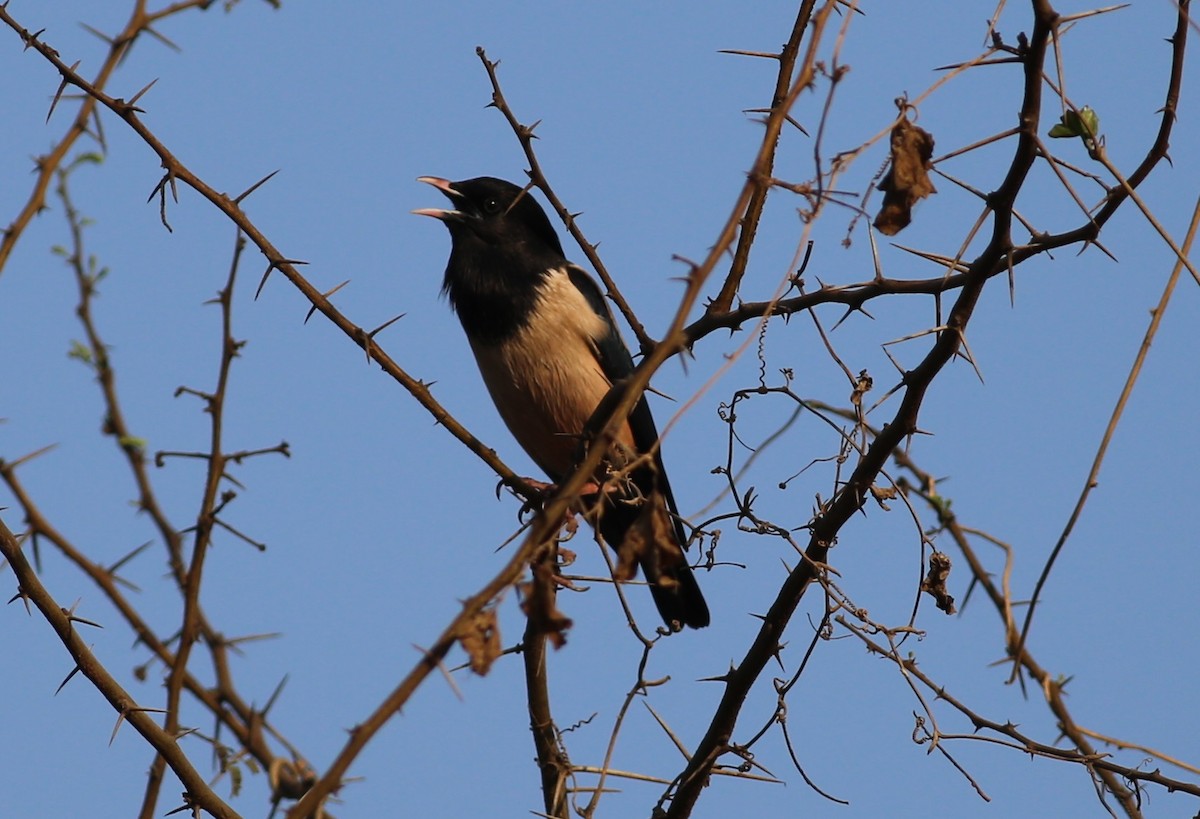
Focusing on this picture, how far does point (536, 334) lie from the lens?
6004mm

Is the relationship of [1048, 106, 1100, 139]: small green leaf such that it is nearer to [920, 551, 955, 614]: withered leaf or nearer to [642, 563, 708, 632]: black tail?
[920, 551, 955, 614]: withered leaf

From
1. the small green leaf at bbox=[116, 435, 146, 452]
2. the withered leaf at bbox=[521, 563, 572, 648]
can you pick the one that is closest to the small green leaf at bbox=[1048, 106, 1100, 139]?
the withered leaf at bbox=[521, 563, 572, 648]

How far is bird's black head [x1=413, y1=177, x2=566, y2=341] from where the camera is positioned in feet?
20.0

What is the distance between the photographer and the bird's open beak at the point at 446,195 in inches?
246

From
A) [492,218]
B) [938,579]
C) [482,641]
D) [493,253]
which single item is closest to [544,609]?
[482,641]

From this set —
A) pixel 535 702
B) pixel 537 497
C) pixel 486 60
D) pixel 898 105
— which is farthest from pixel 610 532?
pixel 898 105

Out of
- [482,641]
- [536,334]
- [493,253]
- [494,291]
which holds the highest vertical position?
[493,253]

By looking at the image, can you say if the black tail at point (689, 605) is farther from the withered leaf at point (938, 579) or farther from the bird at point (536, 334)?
the withered leaf at point (938, 579)

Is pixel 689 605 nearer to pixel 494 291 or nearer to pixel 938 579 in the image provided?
pixel 494 291

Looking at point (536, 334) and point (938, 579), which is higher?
point (536, 334)

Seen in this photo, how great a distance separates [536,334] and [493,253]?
0.49 metres

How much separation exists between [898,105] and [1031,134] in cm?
31

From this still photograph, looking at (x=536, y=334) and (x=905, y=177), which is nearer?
(x=905, y=177)

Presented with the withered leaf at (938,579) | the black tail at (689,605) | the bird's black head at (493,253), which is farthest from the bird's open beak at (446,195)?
the withered leaf at (938,579)
